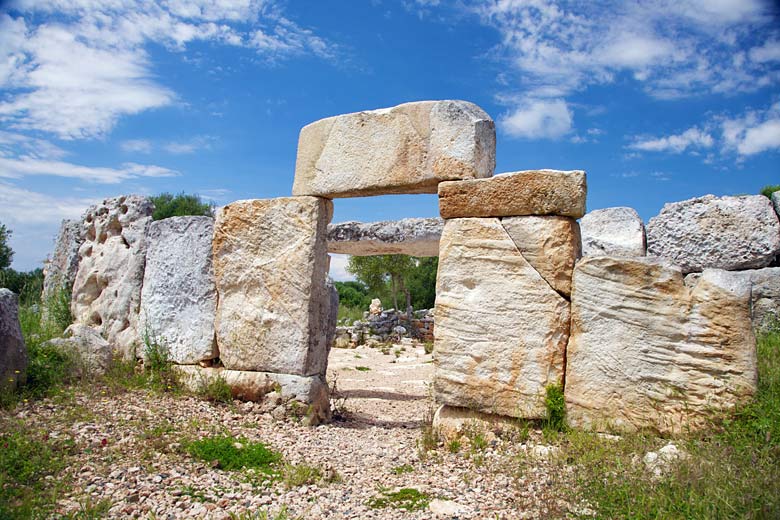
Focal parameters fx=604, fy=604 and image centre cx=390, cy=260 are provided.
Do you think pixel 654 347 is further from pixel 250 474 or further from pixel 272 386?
pixel 272 386

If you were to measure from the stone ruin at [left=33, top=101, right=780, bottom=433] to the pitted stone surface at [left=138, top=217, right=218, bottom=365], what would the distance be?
0.06ft

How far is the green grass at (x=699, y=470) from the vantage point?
3.20m

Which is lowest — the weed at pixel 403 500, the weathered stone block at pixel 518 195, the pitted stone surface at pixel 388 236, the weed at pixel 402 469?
the weed at pixel 403 500

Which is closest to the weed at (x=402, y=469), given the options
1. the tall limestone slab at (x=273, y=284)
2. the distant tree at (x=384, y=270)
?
the tall limestone slab at (x=273, y=284)

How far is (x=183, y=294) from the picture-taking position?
687 cm

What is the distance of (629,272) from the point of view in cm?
477

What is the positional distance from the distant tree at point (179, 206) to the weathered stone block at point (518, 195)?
52.9 feet

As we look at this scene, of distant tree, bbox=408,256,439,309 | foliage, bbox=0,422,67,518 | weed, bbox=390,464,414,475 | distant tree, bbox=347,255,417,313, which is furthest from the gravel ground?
distant tree, bbox=408,256,439,309

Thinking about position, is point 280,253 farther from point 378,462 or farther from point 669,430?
point 669,430

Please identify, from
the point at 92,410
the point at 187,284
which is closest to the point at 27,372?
the point at 92,410

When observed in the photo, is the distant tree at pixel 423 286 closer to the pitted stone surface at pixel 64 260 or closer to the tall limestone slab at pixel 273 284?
the pitted stone surface at pixel 64 260

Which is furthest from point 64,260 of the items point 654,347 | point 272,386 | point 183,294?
point 654,347

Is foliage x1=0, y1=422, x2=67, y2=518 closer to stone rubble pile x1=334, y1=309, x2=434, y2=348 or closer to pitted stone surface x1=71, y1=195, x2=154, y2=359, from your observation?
pitted stone surface x1=71, y1=195, x2=154, y2=359

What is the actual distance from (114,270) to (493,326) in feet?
16.5
